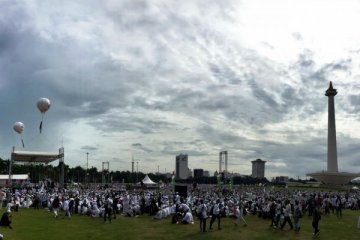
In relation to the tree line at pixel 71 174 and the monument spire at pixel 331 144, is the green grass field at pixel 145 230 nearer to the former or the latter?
the tree line at pixel 71 174

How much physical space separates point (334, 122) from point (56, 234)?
106 m

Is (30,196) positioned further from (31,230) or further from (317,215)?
(317,215)

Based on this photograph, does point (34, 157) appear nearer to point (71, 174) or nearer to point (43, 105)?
point (43, 105)

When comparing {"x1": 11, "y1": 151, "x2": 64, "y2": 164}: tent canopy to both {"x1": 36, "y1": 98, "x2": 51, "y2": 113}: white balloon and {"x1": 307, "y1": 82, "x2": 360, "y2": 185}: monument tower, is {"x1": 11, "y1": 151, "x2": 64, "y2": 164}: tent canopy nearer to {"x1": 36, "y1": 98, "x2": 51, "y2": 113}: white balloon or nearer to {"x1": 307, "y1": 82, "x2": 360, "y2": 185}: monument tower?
{"x1": 36, "y1": 98, "x2": 51, "y2": 113}: white balloon

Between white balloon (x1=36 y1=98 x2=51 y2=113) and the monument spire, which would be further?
the monument spire

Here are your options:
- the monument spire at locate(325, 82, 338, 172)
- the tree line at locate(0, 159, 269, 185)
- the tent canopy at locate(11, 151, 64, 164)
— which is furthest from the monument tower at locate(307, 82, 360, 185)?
the tent canopy at locate(11, 151, 64, 164)

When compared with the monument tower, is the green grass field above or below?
below

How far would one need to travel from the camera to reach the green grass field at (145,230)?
75.9 feet

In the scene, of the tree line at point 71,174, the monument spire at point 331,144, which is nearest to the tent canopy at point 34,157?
the tree line at point 71,174

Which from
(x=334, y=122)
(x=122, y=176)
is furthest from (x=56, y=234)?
(x=122, y=176)

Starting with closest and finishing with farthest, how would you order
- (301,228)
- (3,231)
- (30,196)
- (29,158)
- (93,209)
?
1. (3,231)
2. (301,228)
3. (93,209)
4. (30,196)
5. (29,158)

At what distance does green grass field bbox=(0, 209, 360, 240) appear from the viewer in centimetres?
2314

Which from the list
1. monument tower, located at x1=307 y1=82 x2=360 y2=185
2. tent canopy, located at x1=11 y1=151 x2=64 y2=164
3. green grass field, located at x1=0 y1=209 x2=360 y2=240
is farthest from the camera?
monument tower, located at x1=307 y1=82 x2=360 y2=185

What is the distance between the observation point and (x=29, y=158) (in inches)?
2172
